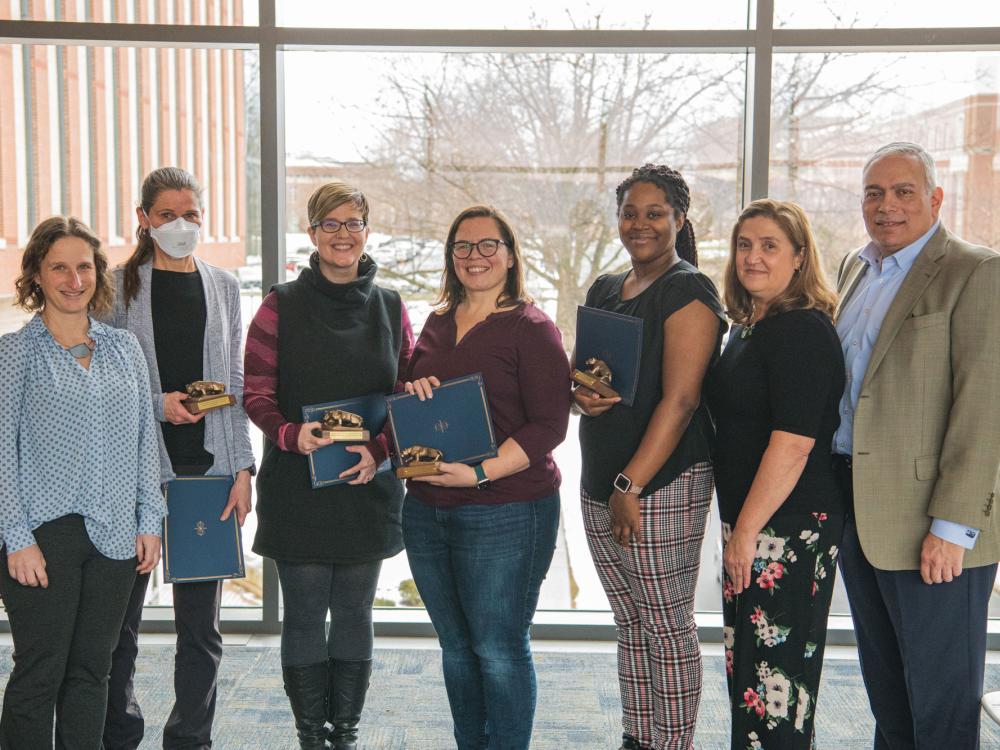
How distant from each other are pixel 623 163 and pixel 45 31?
2156 mm

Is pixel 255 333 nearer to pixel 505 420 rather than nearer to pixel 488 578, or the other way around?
pixel 505 420

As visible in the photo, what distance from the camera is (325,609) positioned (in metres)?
2.41

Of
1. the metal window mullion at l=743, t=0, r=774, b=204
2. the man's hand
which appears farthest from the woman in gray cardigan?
the metal window mullion at l=743, t=0, r=774, b=204

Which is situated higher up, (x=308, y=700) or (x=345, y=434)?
(x=345, y=434)

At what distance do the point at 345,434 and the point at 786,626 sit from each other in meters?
1.13

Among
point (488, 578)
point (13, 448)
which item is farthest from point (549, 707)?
point (13, 448)

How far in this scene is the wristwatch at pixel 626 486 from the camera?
2180 mm

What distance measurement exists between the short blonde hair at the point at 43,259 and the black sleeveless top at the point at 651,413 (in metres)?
1.26

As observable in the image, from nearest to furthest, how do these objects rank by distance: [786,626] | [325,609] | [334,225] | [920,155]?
[786,626]
[920,155]
[334,225]
[325,609]

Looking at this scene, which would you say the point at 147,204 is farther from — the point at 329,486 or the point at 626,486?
the point at 626,486

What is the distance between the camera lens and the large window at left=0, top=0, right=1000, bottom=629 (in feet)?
10.8

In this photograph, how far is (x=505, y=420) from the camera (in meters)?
2.18

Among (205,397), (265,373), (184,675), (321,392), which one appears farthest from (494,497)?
(184,675)

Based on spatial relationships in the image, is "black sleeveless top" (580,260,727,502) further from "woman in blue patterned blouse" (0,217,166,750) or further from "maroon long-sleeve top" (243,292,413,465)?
"woman in blue patterned blouse" (0,217,166,750)
